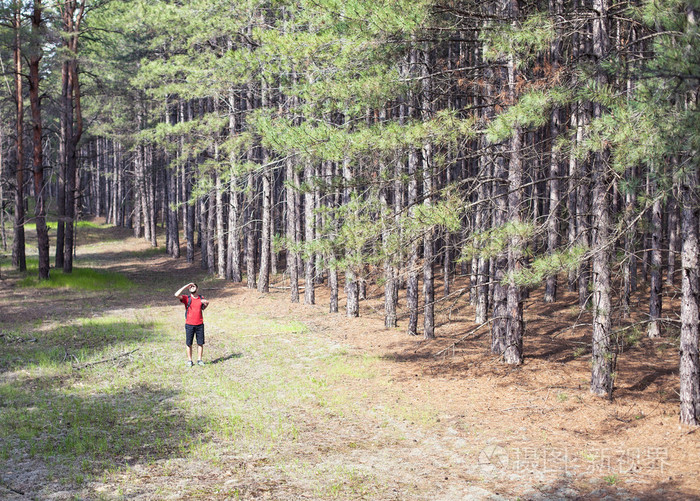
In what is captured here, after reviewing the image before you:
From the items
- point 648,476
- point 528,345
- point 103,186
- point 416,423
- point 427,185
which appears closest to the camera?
point 648,476

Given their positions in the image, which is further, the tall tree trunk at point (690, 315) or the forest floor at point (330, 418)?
the tall tree trunk at point (690, 315)

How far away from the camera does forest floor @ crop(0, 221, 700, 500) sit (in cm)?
693

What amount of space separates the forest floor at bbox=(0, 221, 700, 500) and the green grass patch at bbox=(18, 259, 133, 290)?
8.21m

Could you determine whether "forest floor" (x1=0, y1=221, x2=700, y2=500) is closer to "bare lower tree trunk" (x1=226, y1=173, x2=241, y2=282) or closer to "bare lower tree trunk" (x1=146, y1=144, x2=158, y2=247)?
"bare lower tree trunk" (x1=226, y1=173, x2=241, y2=282)

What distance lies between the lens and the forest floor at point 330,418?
693 centimetres

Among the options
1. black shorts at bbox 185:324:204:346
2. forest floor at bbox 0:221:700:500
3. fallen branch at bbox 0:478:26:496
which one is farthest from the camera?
black shorts at bbox 185:324:204:346

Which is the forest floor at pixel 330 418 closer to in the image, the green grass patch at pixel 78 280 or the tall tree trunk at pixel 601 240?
the tall tree trunk at pixel 601 240

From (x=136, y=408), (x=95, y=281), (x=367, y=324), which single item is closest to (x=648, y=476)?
(x=136, y=408)

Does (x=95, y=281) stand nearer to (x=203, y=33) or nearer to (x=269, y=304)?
(x=269, y=304)

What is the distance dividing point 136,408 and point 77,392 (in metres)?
1.58

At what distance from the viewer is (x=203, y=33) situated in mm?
19453

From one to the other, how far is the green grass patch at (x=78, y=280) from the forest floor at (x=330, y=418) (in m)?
8.21

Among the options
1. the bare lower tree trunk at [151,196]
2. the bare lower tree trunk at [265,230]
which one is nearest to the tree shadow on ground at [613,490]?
the bare lower tree trunk at [265,230]

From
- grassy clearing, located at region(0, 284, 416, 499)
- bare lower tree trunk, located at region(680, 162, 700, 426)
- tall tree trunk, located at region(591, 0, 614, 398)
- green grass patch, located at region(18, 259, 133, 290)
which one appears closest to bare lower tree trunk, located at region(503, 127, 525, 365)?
tall tree trunk, located at region(591, 0, 614, 398)
